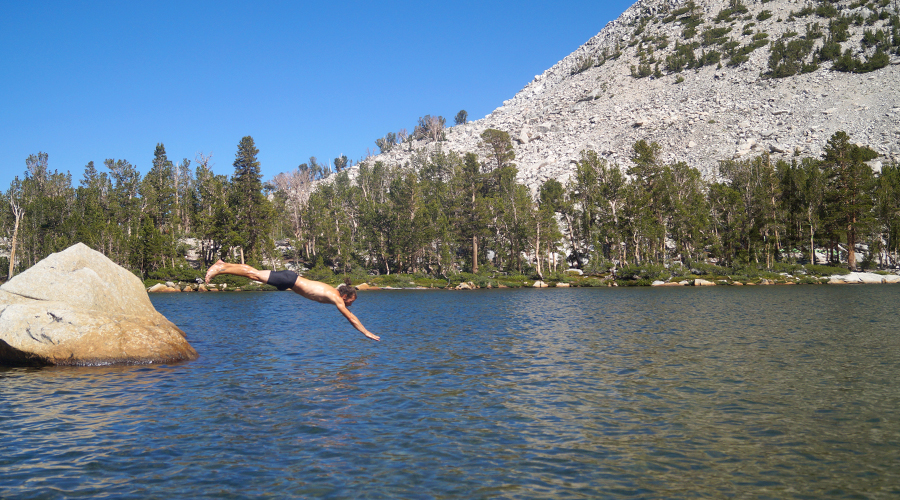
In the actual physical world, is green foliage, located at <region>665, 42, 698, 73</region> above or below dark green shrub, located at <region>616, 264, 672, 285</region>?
above

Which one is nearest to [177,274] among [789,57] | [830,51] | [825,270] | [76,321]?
[76,321]

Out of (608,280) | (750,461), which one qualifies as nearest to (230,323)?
(750,461)

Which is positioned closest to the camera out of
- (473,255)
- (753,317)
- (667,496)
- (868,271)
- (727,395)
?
(667,496)

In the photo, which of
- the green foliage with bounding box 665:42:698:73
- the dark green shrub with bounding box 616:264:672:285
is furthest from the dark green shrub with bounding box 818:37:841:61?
the dark green shrub with bounding box 616:264:672:285

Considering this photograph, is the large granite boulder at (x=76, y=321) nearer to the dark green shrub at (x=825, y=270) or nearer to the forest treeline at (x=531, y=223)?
the forest treeline at (x=531, y=223)

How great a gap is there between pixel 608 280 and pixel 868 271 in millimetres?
34182

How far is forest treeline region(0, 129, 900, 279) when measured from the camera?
77875 mm

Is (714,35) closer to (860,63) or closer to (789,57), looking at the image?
(789,57)

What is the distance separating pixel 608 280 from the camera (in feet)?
250

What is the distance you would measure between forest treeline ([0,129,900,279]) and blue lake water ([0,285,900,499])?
6105cm

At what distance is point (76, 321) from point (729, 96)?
16296 cm

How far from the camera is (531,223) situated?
81125mm

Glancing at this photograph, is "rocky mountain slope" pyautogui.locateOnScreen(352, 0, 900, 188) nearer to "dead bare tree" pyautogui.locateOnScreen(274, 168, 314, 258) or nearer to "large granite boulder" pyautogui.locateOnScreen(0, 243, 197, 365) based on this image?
"dead bare tree" pyautogui.locateOnScreen(274, 168, 314, 258)

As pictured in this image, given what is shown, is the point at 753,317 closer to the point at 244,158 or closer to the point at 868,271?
the point at 868,271
